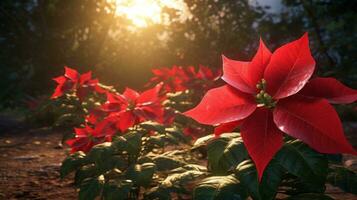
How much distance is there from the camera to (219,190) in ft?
4.67

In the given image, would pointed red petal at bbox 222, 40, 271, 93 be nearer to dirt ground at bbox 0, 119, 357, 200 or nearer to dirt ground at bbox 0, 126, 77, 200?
dirt ground at bbox 0, 119, 357, 200

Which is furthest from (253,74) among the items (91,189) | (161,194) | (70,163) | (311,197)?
(70,163)

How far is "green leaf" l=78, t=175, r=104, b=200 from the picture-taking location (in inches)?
72.7

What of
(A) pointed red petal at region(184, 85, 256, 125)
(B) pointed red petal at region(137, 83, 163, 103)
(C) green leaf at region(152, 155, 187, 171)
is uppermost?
(A) pointed red petal at region(184, 85, 256, 125)

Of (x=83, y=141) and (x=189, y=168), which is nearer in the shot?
(x=189, y=168)

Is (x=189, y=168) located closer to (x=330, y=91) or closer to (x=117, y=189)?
(x=117, y=189)

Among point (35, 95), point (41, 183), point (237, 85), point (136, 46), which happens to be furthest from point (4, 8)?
point (237, 85)

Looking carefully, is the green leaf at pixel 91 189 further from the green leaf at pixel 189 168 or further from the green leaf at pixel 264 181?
the green leaf at pixel 264 181

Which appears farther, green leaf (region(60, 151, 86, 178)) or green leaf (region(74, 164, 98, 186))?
green leaf (region(74, 164, 98, 186))

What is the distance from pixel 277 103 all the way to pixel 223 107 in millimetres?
176

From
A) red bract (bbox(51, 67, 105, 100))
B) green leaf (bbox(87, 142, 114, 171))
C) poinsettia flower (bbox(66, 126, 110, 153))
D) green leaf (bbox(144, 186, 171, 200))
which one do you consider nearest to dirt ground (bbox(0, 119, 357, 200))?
red bract (bbox(51, 67, 105, 100))

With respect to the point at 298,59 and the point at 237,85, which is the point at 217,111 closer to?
the point at 237,85

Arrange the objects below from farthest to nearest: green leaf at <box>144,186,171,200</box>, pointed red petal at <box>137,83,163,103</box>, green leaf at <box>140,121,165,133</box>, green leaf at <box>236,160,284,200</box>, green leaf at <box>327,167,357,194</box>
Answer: pointed red petal at <box>137,83,163,103</box>, green leaf at <box>140,121,165,133</box>, green leaf at <box>144,186,171,200</box>, green leaf at <box>327,167,357,194</box>, green leaf at <box>236,160,284,200</box>

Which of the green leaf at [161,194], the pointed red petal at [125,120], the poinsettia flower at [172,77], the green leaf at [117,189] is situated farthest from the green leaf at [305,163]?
the poinsettia flower at [172,77]
